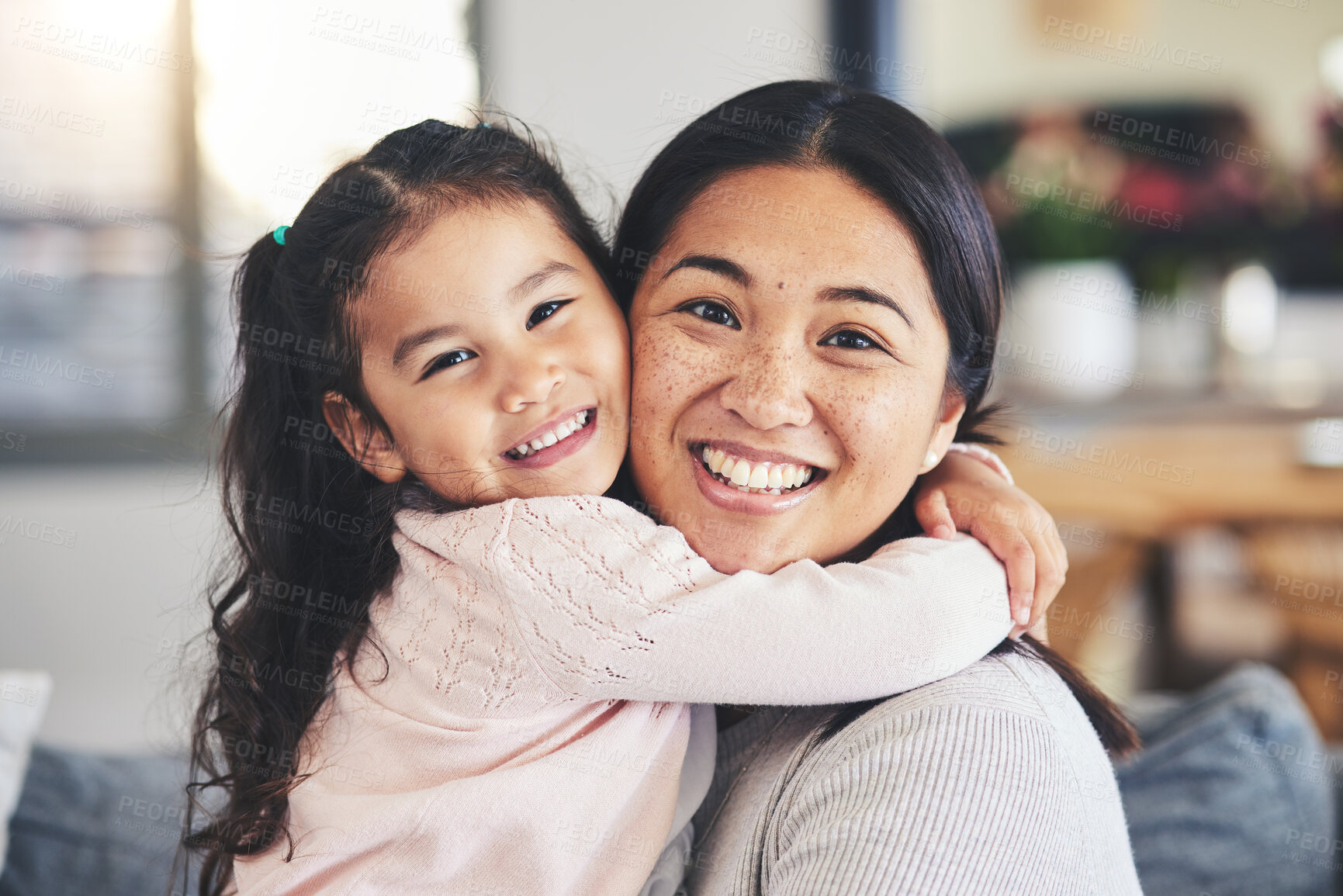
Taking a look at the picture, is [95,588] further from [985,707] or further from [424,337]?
[985,707]

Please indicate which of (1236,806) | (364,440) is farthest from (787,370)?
(1236,806)

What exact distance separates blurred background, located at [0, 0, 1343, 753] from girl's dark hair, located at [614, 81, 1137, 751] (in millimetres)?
2137

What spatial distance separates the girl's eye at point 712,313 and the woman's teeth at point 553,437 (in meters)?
0.17

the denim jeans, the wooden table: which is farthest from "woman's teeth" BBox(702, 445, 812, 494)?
the wooden table

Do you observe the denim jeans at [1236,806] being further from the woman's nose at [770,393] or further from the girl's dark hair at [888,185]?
the woman's nose at [770,393]

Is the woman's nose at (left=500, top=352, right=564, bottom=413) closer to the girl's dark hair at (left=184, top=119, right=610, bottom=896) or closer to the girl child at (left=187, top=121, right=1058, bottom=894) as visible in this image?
the girl child at (left=187, top=121, right=1058, bottom=894)

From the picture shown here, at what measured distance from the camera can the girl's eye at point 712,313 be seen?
1.13m

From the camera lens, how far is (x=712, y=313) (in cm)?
114

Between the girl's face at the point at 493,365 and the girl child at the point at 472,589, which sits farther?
the girl's face at the point at 493,365

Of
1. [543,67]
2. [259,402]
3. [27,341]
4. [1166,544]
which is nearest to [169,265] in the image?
[27,341]

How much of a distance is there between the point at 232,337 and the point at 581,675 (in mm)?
2625

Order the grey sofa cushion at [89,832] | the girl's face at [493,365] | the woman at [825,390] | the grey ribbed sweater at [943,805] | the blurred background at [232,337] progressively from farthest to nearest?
the blurred background at [232,337] < the grey sofa cushion at [89,832] < the girl's face at [493,365] < the woman at [825,390] < the grey ribbed sweater at [943,805]

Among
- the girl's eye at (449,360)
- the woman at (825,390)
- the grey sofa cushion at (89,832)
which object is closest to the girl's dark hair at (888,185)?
the woman at (825,390)

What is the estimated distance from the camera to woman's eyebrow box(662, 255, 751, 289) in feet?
3.61
